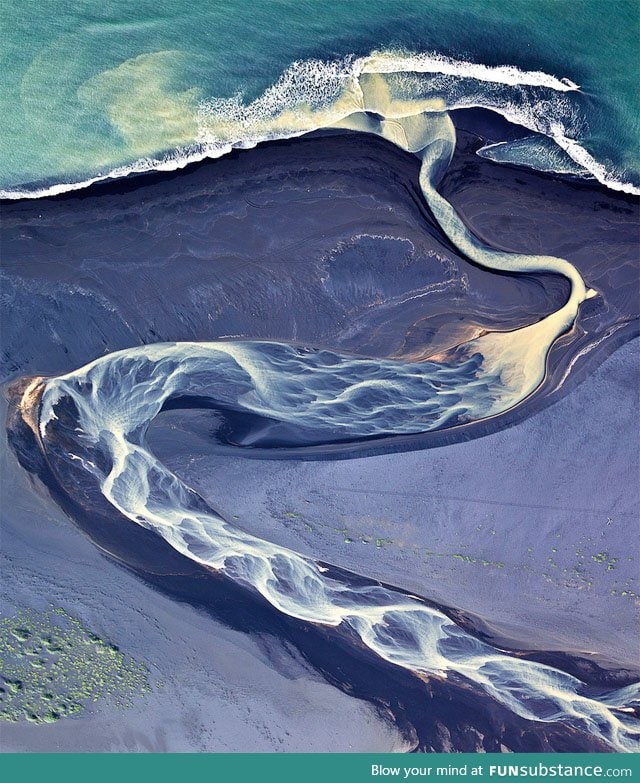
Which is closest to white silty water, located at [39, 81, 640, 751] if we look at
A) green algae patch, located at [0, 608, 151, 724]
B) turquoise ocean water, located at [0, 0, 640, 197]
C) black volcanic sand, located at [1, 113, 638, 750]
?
black volcanic sand, located at [1, 113, 638, 750]

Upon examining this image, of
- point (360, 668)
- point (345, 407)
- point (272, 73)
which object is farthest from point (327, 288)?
point (360, 668)

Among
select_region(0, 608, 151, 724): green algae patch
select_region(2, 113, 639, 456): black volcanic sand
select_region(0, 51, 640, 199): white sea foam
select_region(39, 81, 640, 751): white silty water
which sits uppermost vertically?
select_region(0, 51, 640, 199): white sea foam

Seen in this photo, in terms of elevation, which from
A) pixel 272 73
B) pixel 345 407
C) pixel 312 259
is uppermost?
pixel 272 73

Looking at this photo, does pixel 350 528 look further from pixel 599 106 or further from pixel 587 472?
pixel 599 106

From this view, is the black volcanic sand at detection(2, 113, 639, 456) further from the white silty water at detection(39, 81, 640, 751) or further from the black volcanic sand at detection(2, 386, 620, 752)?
the black volcanic sand at detection(2, 386, 620, 752)

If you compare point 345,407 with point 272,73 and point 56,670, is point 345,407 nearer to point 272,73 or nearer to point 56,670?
point 272,73

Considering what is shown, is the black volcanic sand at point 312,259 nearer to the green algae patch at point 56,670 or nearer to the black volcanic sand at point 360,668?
the black volcanic sand at point 360,668
